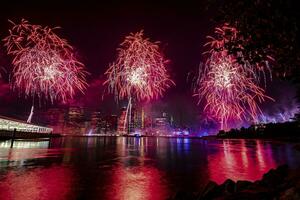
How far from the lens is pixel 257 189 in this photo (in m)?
10.8

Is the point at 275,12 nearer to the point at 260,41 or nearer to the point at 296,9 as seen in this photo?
the point at 296,9

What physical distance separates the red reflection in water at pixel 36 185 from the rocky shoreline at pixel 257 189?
7.04 m

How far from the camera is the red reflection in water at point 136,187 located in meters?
15.3

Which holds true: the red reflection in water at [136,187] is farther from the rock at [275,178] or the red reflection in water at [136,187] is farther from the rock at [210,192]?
the rock at [275,178]

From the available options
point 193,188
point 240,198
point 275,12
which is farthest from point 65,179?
point 275,12

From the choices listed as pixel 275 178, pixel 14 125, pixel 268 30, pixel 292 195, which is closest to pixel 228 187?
pixel 275 178

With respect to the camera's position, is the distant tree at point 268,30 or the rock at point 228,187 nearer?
the distant tree at point 268,30

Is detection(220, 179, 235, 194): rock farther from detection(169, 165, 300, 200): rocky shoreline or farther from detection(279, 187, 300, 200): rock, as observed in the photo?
detection(279, 187, 300, 200): rock

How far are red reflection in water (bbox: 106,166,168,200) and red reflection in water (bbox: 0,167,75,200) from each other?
2.72 meters

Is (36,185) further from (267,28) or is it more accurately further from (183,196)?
(267,28)

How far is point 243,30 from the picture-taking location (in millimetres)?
→ 9844

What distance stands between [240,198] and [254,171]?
16.6 meters

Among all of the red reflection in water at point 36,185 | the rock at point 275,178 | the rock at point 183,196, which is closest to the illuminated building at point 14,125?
the red reflection in water at point 36,185

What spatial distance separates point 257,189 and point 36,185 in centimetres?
1369
